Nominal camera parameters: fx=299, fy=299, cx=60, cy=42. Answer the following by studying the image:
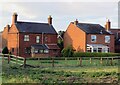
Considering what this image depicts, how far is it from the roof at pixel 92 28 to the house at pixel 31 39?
671cm

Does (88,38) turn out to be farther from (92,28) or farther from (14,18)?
→ (14,18)

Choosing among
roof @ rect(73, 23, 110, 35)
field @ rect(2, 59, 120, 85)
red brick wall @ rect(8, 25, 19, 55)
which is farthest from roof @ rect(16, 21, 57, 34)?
field @ rect(2, 59, 120, 85)

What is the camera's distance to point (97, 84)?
16156 mm

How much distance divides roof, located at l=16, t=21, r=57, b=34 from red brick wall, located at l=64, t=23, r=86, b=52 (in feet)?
15.5

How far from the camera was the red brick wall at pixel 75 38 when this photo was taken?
6688cm

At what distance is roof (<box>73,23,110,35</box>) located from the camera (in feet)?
223

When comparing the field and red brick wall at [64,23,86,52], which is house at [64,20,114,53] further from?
the field

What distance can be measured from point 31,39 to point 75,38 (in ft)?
35.4

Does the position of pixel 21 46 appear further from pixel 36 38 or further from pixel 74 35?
pixel 74 35

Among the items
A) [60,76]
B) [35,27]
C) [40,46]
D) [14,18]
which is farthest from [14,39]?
[60,76]

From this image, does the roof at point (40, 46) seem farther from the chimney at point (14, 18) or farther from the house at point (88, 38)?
the house at point (88, 38)

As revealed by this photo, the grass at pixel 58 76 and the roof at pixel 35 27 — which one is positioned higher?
the roof at pixel 35 27

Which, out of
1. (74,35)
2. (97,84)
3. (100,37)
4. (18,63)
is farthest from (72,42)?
(97,84)

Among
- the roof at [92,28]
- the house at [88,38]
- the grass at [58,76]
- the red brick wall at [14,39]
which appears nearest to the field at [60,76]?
the grass at [58,76]
